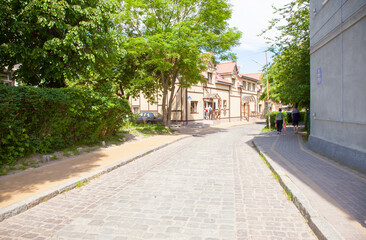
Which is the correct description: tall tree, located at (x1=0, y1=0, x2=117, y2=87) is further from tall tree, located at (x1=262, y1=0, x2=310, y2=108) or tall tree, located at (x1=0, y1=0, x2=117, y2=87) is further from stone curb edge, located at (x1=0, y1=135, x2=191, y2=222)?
tall tree, located at (x1=262, y1=0, x2=310, y2=108)

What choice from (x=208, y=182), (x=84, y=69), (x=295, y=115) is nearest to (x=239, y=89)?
(x=295, y=115)

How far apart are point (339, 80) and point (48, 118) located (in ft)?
30.2

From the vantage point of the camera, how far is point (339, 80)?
785cm

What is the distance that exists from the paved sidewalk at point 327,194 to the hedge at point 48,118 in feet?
22.0

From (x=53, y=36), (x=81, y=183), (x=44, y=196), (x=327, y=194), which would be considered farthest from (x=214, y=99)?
(x=44, y=196)

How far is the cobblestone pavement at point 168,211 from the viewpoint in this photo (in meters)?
3.41

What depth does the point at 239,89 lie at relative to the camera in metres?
39.2

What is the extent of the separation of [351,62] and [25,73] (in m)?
10.9

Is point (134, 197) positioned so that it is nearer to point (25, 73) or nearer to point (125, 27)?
point (25, 73)

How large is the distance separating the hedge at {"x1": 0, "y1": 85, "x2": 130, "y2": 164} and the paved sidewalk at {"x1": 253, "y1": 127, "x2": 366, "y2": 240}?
6.69 meters

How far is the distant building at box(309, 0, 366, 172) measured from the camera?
6.56 meters

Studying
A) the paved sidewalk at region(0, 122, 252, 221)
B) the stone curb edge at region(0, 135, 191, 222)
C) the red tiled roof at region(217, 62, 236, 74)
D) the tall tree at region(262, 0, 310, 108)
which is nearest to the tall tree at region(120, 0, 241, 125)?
the tall tree at region(262, 0, 310, 108)

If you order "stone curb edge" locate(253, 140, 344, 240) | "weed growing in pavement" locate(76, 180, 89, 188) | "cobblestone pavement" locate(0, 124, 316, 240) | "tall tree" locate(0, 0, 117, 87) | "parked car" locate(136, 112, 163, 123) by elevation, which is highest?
"tall tree" locate(0, 0, 117, 87)

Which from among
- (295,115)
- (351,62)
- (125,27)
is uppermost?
(125,27)
